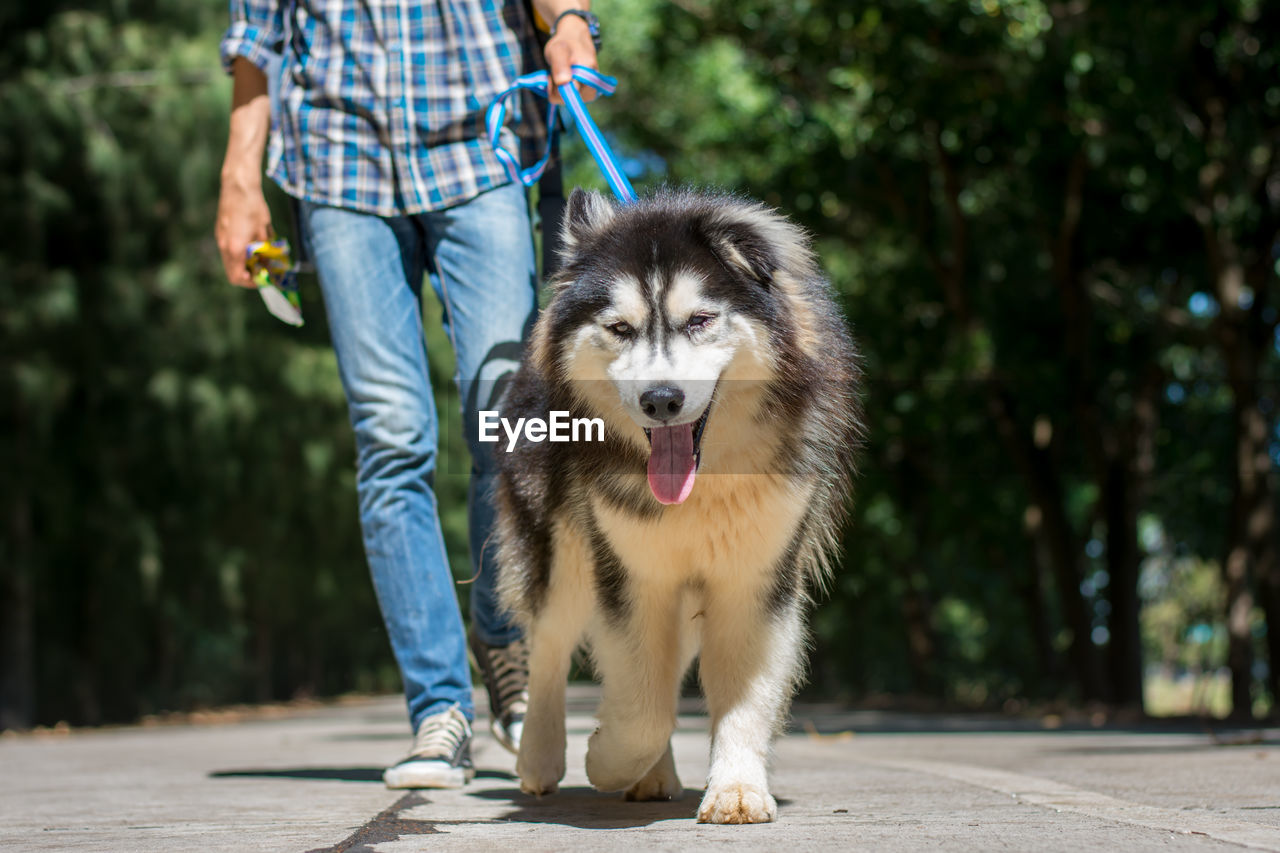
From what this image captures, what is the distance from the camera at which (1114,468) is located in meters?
15.2

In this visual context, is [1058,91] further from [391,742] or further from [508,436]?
[508,436]

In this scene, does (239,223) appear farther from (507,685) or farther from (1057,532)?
(1057,532)

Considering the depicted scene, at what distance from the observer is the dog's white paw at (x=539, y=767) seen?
13.4 feet

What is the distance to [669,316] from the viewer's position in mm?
3557

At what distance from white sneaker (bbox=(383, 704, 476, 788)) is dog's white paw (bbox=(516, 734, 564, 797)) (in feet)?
0.91

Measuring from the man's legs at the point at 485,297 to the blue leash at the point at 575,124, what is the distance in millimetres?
117

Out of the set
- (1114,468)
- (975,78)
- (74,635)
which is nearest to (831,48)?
(975,78)

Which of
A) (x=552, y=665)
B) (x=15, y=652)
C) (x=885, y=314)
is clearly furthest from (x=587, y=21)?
(x=15, y=652)

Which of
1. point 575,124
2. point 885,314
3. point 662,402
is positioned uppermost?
point 885,314

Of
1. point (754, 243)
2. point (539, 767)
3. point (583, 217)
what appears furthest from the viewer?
point (539, 767)

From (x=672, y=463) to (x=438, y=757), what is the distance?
1.38 metres

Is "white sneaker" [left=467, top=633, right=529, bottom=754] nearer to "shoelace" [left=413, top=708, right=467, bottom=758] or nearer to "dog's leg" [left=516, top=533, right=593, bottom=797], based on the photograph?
"shoelace" [left=413, top=708, right=467, bottom=758]

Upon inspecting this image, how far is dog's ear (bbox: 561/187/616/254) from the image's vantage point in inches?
152

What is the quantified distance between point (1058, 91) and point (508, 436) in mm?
9842
